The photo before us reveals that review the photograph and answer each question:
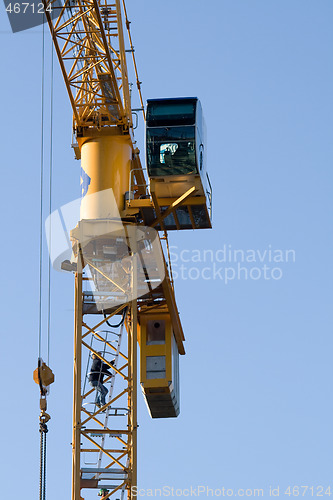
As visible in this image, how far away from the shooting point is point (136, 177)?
209ft

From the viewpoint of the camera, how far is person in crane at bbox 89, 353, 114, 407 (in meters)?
61.2

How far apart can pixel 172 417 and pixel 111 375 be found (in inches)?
282

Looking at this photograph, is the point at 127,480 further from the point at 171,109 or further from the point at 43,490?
the point at 171,109

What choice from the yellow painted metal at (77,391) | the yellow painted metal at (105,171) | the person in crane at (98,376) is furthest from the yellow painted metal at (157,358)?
the yellow painted metal at (105,171)

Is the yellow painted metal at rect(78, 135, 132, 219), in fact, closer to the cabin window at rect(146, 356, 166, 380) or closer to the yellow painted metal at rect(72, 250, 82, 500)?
the yellow painted metal at rect(72, 250, 82, 500)

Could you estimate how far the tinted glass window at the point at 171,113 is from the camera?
58.8 metres

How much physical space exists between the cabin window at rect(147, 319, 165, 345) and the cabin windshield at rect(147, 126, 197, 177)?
27.3ft

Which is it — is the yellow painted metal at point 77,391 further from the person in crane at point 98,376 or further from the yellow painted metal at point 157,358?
the yellow painted metal at point 157,358

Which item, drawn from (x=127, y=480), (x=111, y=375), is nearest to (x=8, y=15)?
(x=111, y=375)

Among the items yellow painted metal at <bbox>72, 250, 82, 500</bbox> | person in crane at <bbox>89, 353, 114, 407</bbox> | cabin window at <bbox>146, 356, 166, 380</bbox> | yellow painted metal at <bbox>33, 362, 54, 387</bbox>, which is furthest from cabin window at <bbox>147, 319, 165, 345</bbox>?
yellow painted metal at <bbox>33, 362, 54, 387</bbox>

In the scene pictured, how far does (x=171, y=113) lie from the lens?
5900 cm

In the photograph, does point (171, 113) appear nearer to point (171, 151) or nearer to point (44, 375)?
point (171, 151)

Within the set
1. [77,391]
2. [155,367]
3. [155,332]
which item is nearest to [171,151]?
[155,332]

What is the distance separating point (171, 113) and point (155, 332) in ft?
32.5
